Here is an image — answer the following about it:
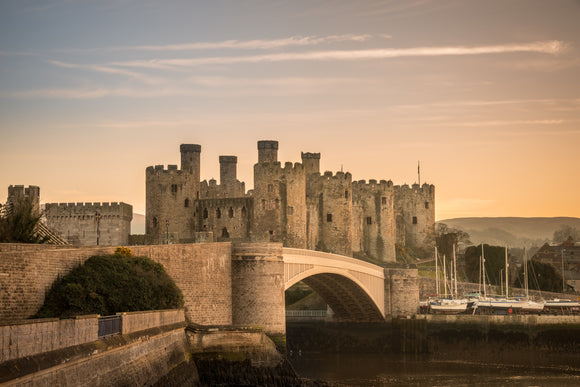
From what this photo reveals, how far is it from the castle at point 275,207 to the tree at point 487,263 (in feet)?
24.0

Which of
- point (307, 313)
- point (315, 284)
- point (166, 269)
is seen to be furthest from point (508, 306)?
point (166, 269)

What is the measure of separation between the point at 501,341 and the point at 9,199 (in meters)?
27.0

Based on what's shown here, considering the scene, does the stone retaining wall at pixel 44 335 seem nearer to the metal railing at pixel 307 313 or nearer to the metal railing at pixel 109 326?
the metal railing at pixel 109 326

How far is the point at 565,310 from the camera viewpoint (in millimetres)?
56625

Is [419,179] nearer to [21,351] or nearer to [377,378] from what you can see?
[377,378]

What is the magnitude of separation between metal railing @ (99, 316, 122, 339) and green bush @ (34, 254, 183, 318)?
145 inches

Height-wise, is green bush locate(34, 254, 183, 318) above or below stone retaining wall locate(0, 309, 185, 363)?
above

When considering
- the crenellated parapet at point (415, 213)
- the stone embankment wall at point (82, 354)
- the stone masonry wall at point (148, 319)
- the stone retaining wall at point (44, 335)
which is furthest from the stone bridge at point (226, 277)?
the crenellated parapet at point (415, 213)

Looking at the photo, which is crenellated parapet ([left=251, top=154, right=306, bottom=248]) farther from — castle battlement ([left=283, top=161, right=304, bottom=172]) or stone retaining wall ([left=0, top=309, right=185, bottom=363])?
stone retaining wall ([left=0, top=309, right=185, bottom=363])

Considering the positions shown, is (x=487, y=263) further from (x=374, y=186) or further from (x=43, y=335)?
(x=43, y=335)

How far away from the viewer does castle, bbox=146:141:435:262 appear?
2334 inches

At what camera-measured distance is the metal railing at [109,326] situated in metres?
17.5

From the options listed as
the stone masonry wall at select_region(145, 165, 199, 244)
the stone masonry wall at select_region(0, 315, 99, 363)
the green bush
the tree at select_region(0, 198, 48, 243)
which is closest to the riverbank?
the stone masonry wall at select_region(145, 165, 199, 244)

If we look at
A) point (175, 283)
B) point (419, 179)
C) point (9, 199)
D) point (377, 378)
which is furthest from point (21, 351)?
point (419, 179)
